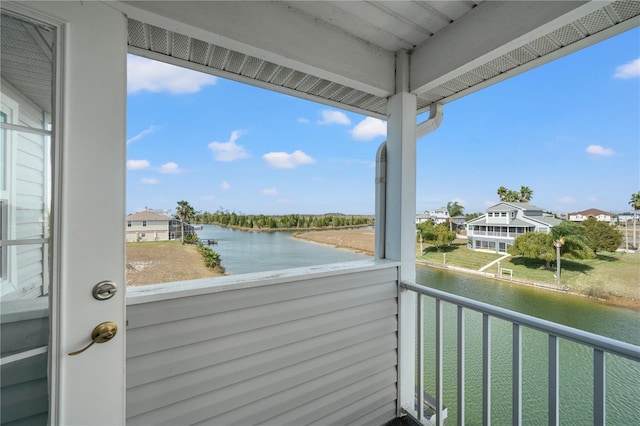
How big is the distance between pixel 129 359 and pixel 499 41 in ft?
6.89

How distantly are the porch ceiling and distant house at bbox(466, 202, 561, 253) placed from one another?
2.54 feet

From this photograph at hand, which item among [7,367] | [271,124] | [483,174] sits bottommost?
[7,367]

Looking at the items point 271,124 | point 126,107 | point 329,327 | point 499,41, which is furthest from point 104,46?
point 499,41

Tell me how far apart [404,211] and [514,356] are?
88cm

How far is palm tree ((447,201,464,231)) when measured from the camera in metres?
1.50

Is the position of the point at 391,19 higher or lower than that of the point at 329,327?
higher

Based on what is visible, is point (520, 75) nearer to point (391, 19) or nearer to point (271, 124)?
point (391, 19)

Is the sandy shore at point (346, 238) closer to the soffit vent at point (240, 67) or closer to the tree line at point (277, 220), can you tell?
the tree line at point (277, 220)

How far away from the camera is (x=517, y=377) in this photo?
114cm

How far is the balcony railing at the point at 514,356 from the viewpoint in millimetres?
917

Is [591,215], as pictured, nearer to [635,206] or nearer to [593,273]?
[635,206]

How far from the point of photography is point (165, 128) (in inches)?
42.9

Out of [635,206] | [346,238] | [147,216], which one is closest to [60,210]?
[147,216]

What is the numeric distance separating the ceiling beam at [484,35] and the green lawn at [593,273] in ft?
3.24
